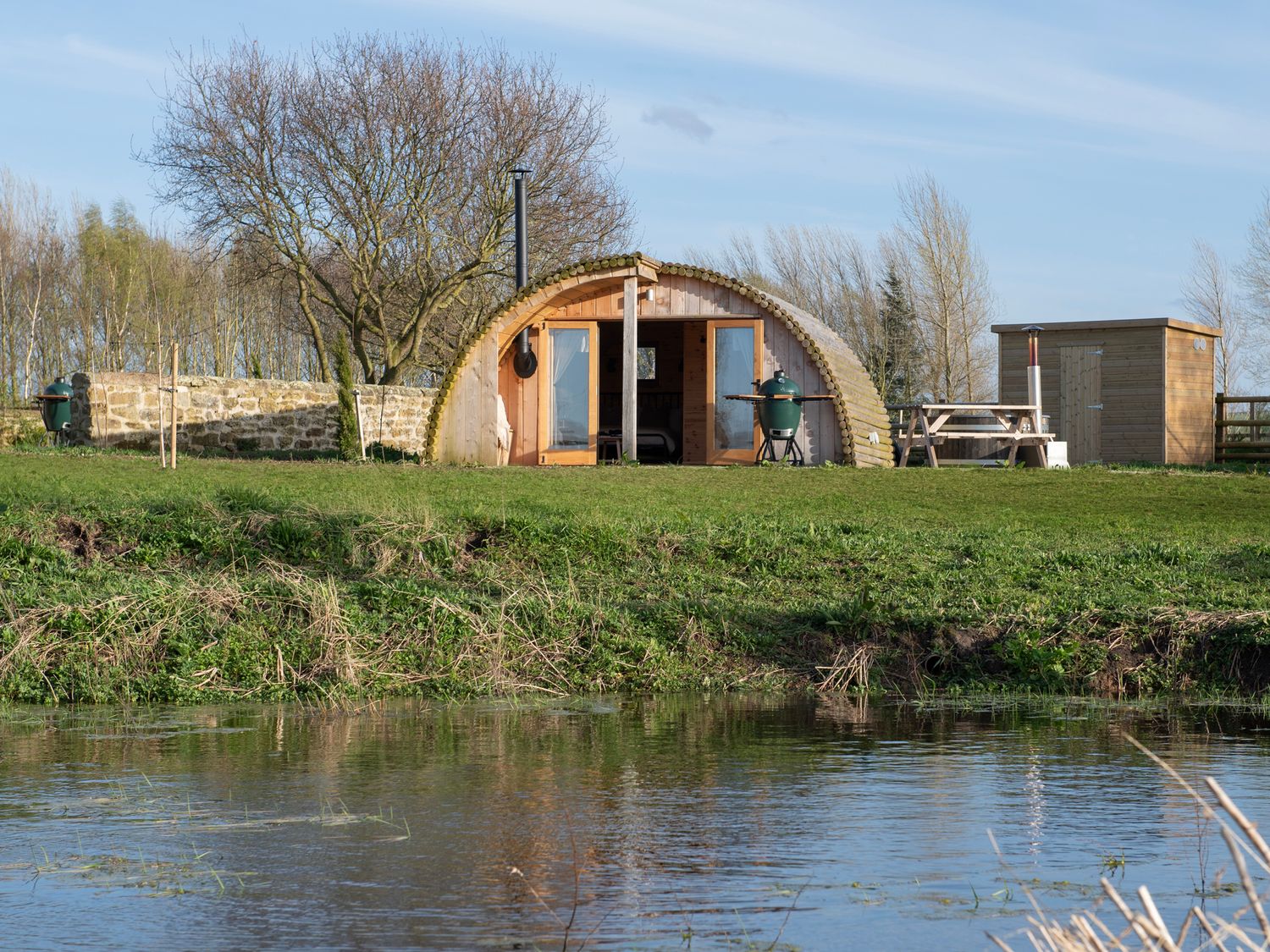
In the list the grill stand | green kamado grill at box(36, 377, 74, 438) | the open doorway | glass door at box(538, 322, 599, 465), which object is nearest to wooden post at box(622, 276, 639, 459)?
glass door at box(538, 322, 599, 465)

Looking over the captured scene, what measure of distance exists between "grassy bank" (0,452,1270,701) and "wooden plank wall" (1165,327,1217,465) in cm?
1471

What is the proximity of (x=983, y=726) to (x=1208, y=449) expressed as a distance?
2472 centimetres

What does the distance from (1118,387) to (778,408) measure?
36.3 feet

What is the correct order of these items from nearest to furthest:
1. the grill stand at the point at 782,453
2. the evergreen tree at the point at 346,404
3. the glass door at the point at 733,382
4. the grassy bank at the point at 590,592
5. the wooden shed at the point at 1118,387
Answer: the grassy bank at the point at 590,592
the grill stand at the point at 782,453
the glass door at the point at 733,382
the evergreen tree at the point at 346,404
the wooden shed at the point at 1118,387

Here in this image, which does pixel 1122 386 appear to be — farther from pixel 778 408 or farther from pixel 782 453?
pixel 778 408

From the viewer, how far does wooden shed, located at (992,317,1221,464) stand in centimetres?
3053

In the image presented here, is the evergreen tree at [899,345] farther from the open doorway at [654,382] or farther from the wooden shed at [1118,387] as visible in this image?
the open doorway at [654,382]

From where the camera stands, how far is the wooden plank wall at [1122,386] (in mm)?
30531

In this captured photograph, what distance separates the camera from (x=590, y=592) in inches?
485

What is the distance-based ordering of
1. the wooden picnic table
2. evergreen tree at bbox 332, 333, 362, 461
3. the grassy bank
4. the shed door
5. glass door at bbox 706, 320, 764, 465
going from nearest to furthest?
the grassy bank → the wooden picnic table → glass door at bbox 706, 320, 764, 465 → evergreen tree at bbox 332, 333, 362, 461 → the shed door

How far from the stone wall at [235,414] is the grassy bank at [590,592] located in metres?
11.2

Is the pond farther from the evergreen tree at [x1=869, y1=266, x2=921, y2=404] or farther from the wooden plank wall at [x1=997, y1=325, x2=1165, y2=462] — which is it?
the evergreen tree at [x1=869, y1=266, x2=921, y2=404]

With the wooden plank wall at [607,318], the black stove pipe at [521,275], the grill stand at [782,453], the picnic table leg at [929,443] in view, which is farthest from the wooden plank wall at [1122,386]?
the black stove pipe at [521,275]

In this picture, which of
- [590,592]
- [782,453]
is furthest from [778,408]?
[590,592]
